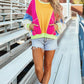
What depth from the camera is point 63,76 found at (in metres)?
2.98

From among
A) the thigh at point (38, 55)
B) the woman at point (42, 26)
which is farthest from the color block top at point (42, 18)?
the thigh at point (38, 55)

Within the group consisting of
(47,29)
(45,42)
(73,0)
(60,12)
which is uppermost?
(73,0)

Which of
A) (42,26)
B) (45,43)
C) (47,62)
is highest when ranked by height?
(42,26)

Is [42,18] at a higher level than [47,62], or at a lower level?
higher

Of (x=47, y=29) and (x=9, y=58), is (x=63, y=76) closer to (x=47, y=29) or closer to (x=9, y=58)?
(x=9, y=58)

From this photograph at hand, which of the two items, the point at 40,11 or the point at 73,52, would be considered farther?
the point at 73,52

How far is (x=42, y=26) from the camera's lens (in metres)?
1.71

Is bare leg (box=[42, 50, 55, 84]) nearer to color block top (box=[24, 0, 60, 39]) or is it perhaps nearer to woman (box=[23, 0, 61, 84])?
woman (box=[23, 0, 61, 84])

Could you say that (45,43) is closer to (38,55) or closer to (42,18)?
(38,55)

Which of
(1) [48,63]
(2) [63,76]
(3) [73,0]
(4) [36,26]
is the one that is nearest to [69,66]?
(2) [63,76]

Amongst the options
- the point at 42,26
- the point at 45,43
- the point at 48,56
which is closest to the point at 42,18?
the point at 42,26

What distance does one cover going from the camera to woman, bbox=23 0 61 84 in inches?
66.6

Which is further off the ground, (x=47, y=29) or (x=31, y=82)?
(x=47, y=29)

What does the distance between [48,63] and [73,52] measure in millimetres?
2861
